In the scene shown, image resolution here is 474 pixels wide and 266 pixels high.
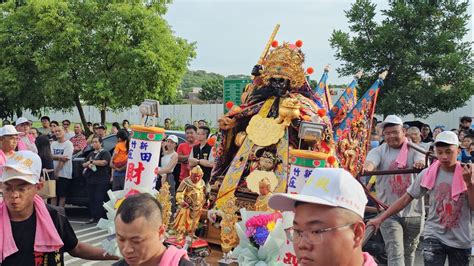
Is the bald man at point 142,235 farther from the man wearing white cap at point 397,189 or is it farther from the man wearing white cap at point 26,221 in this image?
the man wearing white cap at point 397,189

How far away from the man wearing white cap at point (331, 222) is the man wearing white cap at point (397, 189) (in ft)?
12.3

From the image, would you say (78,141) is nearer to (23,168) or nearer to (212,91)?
(23,168)

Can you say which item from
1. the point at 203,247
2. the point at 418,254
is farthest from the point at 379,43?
the point at 203,247

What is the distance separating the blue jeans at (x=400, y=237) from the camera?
5.62 meters

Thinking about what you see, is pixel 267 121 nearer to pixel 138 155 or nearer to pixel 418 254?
pixel 138 155

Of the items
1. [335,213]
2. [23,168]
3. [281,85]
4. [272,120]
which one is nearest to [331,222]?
[335,213]

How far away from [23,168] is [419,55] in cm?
1268

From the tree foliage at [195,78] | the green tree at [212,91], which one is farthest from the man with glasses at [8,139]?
the tree foliage at [195,78]

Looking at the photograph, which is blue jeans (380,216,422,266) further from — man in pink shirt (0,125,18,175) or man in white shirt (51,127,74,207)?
man in white shirt (51,127,74,207)

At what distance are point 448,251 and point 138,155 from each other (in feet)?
8.99

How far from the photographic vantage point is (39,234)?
3.37 meters

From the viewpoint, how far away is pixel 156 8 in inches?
784

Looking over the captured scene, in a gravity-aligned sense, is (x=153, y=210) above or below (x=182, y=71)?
below

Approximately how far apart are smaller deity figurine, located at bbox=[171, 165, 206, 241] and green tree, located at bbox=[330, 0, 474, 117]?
998 cm
